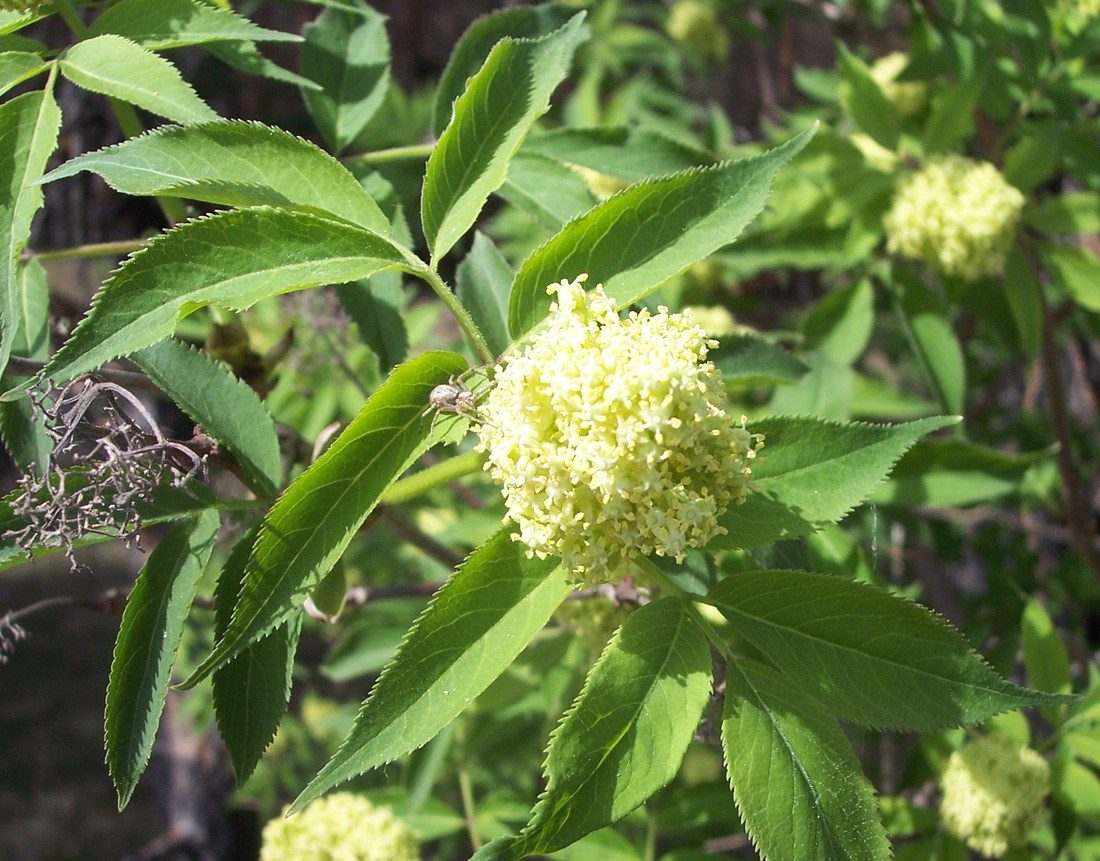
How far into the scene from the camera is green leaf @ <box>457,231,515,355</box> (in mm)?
1459

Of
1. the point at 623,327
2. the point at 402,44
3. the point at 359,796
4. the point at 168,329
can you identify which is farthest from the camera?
the point at 402,44

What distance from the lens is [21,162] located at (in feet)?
3.95

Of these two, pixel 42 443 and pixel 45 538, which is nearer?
pixel 45 538

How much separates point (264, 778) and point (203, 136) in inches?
120

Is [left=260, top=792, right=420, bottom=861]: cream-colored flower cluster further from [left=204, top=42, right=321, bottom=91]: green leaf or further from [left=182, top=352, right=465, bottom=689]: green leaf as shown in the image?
[left=204, top=42, right=321, bottom=91]: green leaf

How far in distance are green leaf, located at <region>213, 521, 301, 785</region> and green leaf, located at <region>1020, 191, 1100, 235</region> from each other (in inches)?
75.4

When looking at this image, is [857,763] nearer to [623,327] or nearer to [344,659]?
[623,327]

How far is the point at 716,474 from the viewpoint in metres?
1.11

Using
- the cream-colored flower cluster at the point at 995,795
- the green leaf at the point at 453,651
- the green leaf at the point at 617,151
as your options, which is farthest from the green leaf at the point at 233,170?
the cream-colored flower cluster at the point at 995,795

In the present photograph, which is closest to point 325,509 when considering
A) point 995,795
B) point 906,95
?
point 995,795

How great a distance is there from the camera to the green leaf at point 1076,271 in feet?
7.25

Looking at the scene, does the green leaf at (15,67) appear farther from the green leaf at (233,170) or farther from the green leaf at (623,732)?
the green leaf at (623,732)

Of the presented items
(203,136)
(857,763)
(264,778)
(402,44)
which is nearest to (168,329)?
(203,136)

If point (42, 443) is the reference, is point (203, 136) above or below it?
above
